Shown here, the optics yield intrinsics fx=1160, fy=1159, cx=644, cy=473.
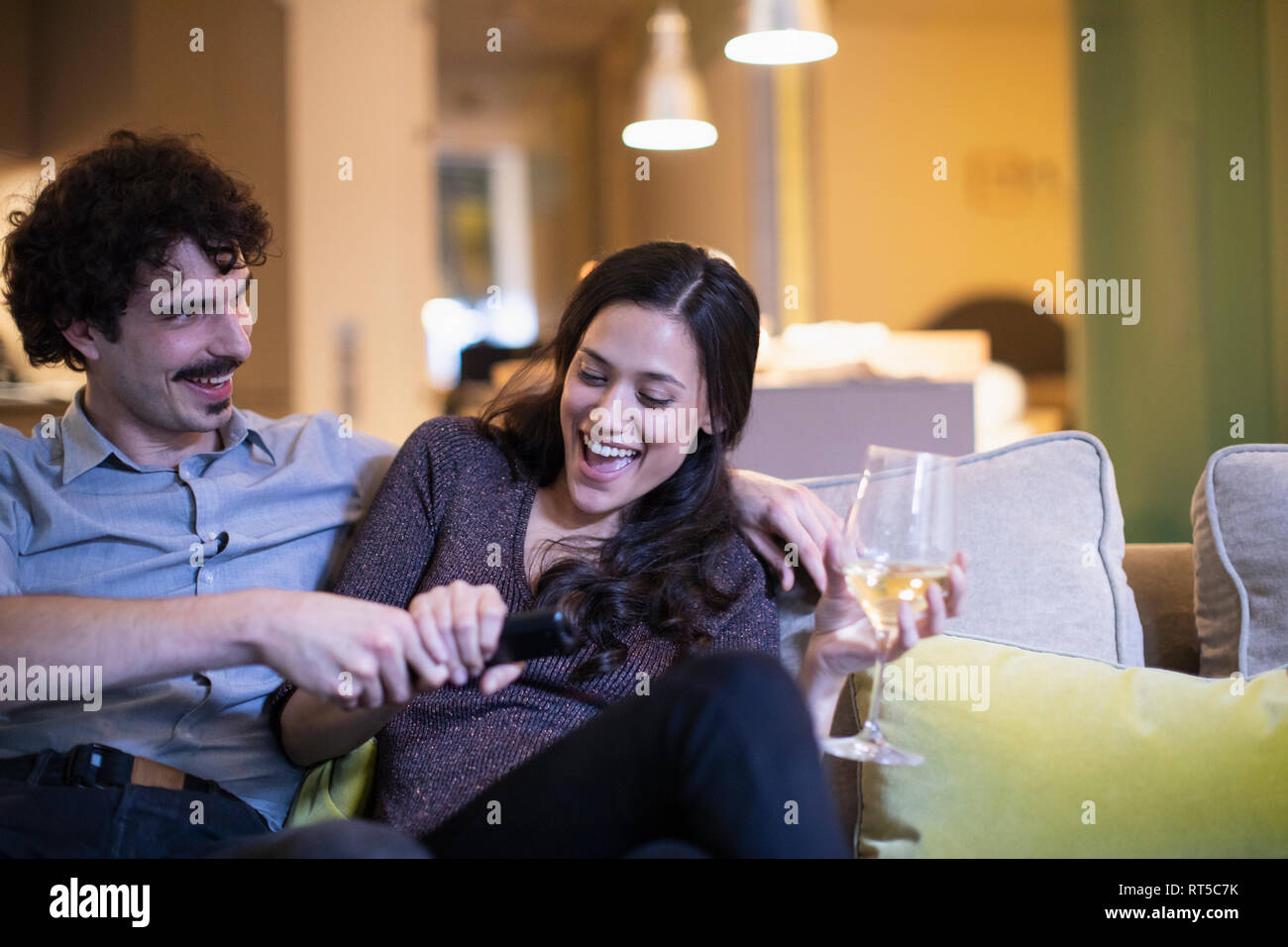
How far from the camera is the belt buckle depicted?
108cm

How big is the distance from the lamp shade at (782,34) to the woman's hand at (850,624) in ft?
6.25

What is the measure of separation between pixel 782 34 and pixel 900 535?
85.4 inches

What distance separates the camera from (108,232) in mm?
1257

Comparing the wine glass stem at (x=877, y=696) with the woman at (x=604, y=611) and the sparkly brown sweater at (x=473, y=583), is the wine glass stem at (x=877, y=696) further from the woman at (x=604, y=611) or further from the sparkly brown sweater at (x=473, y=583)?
the sparkly brown sweater at (x=473, y=583)

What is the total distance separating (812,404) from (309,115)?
3491 millimetres

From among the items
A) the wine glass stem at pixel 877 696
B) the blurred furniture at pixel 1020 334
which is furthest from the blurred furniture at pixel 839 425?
the blurred furniture at pixel 1020 334

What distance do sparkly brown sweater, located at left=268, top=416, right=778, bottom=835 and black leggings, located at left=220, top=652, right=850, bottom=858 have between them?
0.11 m

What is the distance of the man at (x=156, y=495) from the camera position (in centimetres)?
111

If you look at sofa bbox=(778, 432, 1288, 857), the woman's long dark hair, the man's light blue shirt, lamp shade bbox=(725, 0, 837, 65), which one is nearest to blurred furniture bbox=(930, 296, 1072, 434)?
lamp shade bbox=(725, 0, 837, 65)

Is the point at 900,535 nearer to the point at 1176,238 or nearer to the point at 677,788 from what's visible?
the point at 677,788

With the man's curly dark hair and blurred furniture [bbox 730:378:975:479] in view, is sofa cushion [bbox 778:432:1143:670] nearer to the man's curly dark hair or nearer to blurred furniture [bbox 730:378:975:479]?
blurred furniture [bbox 730:378:975:479]

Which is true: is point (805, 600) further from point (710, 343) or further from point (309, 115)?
point (309, 115)

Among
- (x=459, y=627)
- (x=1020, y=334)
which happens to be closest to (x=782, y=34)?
(x=459, y=627)

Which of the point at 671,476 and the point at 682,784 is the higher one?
the point at 671,476
